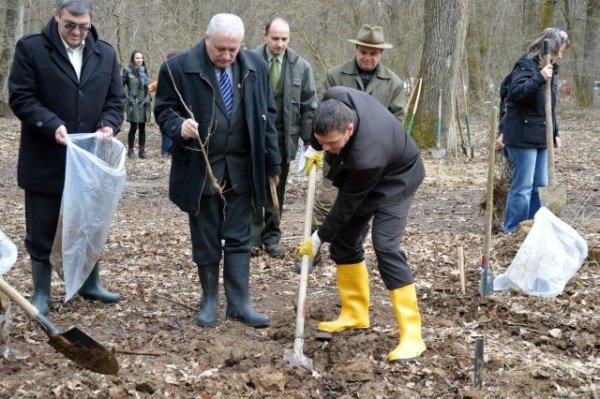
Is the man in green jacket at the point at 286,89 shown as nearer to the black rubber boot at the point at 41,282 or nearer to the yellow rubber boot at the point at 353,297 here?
the yellow rubber boot at the point at 353,297

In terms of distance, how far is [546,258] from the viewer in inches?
210

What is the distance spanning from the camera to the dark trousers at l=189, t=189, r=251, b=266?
475cm

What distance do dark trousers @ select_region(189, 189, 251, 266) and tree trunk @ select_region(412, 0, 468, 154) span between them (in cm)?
930

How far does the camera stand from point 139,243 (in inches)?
291

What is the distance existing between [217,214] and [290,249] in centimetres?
231

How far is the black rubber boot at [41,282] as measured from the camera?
4879 millimetres

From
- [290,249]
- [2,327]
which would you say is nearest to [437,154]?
[290,249]

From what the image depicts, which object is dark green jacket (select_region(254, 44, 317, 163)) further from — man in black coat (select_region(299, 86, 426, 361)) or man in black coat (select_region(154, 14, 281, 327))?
man in black coat (select_region(299, 86, 426, 361))

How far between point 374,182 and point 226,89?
118 cm

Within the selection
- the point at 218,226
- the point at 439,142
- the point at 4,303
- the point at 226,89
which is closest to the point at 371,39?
the point at 226,89

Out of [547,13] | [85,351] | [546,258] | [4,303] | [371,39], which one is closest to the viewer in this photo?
[85,351]

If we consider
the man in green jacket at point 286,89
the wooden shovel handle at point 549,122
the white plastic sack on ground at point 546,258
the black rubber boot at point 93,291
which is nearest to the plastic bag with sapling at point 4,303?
the black rubber boot at point 93,291

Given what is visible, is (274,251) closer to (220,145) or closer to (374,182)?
(220,145)

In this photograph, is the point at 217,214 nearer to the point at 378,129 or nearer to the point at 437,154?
the point at 378,129
